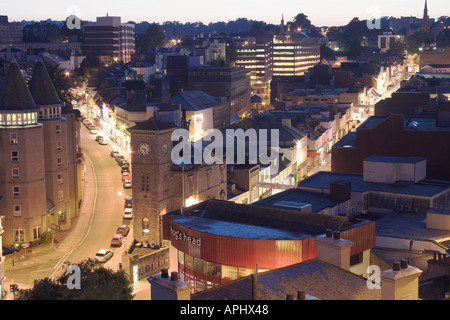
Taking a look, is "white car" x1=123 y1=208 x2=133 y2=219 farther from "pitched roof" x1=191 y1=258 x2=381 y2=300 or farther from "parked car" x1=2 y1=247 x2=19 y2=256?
"pitched roof" x1=191 y1=258 x2=381 y2=300

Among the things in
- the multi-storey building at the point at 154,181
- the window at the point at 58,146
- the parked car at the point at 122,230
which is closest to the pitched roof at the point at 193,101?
the window at the point at 58,146

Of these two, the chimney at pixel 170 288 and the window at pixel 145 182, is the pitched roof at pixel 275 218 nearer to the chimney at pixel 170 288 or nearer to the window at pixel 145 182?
the window at pixel 145 182

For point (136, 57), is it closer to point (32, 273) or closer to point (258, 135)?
point (258, 135)

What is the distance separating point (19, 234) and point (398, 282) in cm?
3552

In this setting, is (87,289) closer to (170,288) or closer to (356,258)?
(170,288)

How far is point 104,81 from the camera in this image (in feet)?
406

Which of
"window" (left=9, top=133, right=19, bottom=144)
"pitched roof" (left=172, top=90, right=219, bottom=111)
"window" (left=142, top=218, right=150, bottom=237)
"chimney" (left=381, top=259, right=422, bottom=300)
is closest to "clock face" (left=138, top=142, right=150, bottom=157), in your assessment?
"window" (left=142, top=218, right=150, bottom=237)

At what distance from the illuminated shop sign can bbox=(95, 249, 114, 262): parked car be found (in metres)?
9.65

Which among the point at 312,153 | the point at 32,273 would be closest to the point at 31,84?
the point at 32,273

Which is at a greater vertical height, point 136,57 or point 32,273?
point 136,57

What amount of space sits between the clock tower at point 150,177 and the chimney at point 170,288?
27.9 metres

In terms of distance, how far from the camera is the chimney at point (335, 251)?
86.7ft

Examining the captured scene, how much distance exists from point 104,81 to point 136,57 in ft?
223

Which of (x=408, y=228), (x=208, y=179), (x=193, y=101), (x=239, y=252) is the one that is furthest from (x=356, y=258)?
(x=193, y=101)
